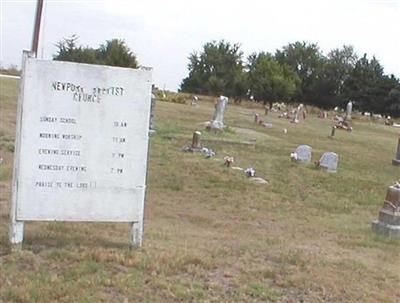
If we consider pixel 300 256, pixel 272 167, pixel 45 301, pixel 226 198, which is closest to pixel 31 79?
pixel 45 301

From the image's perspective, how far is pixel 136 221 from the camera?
5188 millimetres

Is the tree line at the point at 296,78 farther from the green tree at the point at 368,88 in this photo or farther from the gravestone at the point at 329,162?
the gravestone at the point at 329,162

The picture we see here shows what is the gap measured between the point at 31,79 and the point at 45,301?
1789 mm

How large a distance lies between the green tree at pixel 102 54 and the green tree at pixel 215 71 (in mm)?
10153

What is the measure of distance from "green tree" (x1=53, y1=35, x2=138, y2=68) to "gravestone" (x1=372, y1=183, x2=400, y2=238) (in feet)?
171

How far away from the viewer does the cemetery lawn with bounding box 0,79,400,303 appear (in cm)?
427

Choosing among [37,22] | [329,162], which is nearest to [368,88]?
[329,162]

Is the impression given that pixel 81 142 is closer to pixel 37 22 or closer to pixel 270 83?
pixel 37 22

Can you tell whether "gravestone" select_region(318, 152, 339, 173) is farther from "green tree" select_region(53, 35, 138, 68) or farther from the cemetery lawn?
"green tree" select_region(53, 35, 138, 68)

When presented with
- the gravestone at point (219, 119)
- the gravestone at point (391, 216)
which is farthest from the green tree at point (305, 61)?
the gravestone at point (391, 216)

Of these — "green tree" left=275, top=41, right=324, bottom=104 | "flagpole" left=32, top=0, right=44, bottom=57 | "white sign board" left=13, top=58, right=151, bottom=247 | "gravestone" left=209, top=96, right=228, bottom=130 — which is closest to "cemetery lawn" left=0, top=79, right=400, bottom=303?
"white sign board" left=13, top=58, right=151, bottom=247

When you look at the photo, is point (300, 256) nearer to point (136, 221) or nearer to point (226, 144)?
point (136, 221)

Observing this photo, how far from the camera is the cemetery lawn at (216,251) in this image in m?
4.27

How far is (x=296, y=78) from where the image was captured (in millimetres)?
65750
